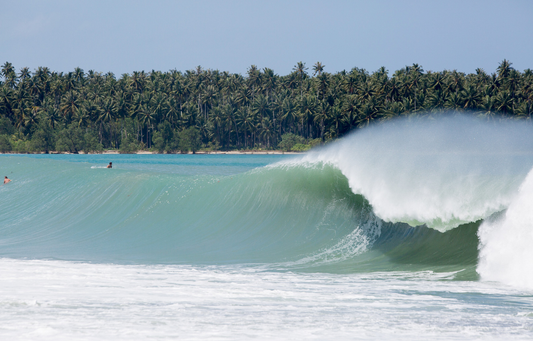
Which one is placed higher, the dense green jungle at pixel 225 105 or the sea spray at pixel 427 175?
the dense green jungle at pixel 225 105

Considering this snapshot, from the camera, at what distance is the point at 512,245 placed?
9.69m

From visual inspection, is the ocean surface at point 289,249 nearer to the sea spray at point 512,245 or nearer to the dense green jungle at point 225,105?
the sea spray at point 512,245

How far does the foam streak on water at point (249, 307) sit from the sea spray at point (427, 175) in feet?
11.2

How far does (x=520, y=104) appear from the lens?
94.7 meters

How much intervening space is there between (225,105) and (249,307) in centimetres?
11567

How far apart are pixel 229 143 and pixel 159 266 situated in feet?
374

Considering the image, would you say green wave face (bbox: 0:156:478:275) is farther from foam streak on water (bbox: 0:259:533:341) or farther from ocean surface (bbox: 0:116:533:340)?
foam streak on water (bbox: 0:259:533:341)

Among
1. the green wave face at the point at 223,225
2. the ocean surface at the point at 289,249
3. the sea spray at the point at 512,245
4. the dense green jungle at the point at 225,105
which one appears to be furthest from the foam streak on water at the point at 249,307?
the dense green jungle at the point at 225,105

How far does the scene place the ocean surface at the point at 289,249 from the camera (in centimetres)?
664

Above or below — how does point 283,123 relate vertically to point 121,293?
above

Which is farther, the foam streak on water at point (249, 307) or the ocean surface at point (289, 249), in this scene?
the ocean surface at point (289, 249)

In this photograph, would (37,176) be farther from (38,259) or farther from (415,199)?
(415,199)

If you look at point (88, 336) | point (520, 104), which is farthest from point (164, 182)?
point (520, 104)

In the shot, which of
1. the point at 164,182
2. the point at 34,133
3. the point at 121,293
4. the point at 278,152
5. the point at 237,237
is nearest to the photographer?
the point at 121,293
